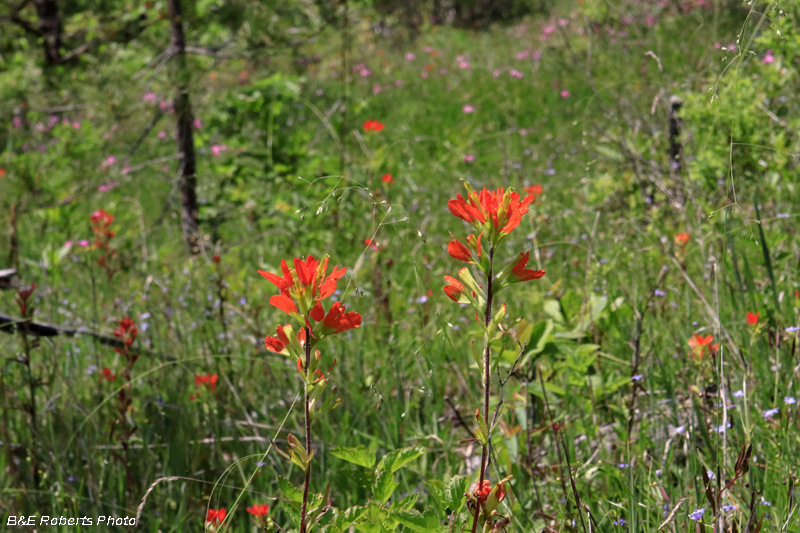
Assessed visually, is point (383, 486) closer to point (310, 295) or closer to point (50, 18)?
point (310, 295)

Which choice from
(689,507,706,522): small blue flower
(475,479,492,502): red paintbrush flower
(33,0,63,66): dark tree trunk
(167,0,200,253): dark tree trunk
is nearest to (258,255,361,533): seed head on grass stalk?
(475,479,492,502): red paintbrush flower

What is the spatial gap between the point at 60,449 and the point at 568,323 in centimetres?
161

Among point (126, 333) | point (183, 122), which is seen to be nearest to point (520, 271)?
point (126, 333)

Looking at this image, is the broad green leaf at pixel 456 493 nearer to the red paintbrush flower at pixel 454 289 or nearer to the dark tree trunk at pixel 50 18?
the red paintbrush flower at pixel 454 289

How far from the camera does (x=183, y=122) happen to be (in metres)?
4.13

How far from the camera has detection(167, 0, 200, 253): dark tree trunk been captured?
3.82 m

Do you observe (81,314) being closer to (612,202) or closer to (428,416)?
(428,416)

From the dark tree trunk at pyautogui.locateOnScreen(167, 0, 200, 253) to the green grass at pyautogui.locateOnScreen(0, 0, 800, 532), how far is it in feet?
0.37

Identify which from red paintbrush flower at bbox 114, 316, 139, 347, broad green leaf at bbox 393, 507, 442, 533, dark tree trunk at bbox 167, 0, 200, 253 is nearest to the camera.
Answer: broad green leaf at bbox 393, 507, 442, 533

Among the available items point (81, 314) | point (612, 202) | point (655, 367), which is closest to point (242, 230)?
point (81, 314)

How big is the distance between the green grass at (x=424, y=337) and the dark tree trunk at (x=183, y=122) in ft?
0.37

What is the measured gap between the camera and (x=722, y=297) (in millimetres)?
2240

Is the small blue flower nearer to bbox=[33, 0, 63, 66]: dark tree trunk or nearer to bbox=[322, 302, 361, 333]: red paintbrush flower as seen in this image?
bbox=[322, 302, 361, 333]: red paintbrush flower

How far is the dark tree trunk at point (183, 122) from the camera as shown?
3823 mm
